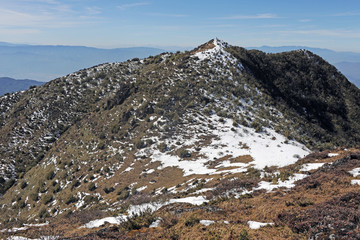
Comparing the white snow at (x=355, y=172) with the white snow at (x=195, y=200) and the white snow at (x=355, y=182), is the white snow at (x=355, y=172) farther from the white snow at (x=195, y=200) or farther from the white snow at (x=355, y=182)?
the white snow at (x=195, y=200)

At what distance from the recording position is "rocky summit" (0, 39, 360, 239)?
10.4 m

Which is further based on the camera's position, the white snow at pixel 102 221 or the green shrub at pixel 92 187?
the green shrub at pixel 92 187

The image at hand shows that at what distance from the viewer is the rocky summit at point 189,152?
34.0ft

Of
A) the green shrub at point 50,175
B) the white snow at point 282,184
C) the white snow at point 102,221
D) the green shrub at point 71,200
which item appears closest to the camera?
the white snow at point 102,221

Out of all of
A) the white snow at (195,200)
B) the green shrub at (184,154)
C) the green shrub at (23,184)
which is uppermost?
the white snow at (195,200)

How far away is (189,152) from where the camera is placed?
26.5 metres

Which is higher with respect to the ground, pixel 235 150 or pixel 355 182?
pixel 355 182

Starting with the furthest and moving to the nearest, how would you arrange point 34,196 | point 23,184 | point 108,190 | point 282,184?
point 23,184
point 34,196
point 108,190
point 282,184

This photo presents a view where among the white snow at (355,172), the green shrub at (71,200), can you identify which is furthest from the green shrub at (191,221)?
the green shrub at (71,200)

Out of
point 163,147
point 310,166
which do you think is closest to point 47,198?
point 163,147

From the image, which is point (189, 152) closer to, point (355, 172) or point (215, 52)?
point (355, 172)

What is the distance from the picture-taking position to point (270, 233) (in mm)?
8039

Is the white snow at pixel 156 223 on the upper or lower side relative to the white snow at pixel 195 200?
upper

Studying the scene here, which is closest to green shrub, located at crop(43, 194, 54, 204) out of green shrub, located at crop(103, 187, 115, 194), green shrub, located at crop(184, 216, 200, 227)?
green shrub, located at crop(103, 187, 115, 194)
